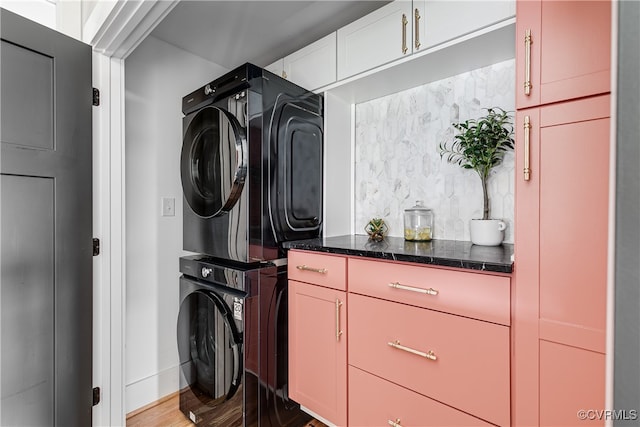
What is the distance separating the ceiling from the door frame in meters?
0.53

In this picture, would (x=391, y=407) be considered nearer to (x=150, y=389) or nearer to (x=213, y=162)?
(x=213, y=162)

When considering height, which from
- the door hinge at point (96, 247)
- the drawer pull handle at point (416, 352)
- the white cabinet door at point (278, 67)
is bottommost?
the drawer pull handle at point (416, 352)

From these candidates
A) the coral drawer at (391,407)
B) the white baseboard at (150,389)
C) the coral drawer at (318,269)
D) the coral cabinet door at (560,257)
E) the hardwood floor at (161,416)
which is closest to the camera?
the coral cabinet door at (560,257)

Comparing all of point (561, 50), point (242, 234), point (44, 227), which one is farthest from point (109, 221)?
→ point (561, 50)

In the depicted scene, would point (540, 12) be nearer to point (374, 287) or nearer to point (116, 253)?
point (374, 287)

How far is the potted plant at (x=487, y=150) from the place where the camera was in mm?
1526

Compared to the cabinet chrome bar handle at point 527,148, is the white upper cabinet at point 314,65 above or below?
above

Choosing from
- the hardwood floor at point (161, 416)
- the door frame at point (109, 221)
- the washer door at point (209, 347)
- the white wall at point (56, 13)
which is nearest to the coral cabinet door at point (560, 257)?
the washer door at point (209, 347)

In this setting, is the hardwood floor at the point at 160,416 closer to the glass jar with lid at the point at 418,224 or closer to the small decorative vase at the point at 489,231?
the glass jar with lid at the point at 418,224

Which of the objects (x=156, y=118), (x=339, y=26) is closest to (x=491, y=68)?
(x=339, y=26)

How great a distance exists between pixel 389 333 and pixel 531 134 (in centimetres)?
92

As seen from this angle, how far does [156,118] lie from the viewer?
2.17 metres

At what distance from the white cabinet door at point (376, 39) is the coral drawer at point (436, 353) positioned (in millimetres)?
1231

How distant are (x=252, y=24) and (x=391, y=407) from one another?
223cm
